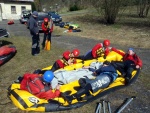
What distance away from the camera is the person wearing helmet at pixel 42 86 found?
5828 mm

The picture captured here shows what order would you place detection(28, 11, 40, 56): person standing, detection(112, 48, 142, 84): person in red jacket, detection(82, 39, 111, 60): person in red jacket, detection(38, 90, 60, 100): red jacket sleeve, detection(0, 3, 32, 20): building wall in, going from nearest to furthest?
1. detection(38, 90, 60, 100): red jacket sleeve
2. detection(112, 48, 142, 84): person in red jacket
3. detection(82, 39, 111, 60): person in red jacket
4. detection(28, 11, 40, 56): person standing
5. detection(0, 3, 32, 20): building wall

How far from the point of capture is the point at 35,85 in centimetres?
591

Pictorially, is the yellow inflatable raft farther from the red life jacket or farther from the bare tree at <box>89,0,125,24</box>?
the bare tree at <box>89,0,125,24</box>

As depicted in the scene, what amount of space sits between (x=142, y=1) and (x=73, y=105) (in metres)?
21.5

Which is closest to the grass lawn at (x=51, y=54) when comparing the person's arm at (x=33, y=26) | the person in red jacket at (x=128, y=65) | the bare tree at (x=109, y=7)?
the person in red jacket at (x=128, y=65)

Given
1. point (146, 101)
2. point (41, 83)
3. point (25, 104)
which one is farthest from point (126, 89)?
point (25, 104)

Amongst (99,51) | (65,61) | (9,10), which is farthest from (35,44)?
(9,10)

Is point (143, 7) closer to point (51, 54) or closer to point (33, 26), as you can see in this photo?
point (51, 54)

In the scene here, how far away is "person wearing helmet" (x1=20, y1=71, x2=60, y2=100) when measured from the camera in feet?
19.1

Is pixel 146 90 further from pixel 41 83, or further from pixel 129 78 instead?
pixel 41 83

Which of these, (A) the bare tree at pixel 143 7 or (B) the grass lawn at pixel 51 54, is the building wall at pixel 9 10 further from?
(A) the bare tree at pixel 143 7

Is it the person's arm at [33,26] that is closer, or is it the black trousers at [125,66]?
the black trousers at [125,66]

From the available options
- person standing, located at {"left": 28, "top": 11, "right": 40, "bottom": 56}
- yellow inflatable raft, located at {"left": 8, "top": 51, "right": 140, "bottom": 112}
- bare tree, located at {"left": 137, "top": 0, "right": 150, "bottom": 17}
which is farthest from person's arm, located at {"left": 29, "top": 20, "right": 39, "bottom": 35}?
bare tree, located at {"left": 137, "top": 0, "right": 150, "bottom": 17}

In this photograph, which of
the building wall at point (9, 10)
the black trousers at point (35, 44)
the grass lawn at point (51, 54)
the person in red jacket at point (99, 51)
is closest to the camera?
the grass lawn at point (51, 54)
